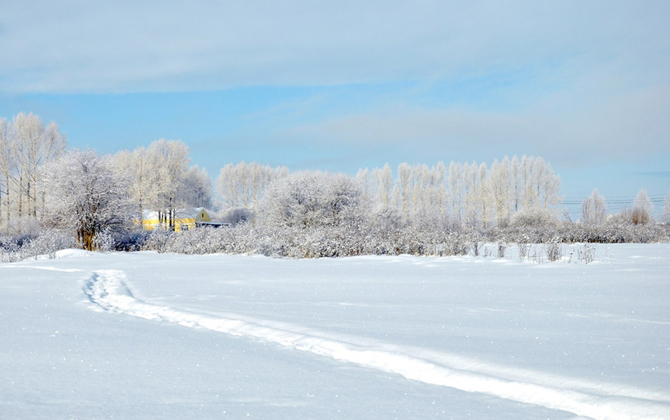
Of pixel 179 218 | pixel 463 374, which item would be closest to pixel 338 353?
pixel 463 374

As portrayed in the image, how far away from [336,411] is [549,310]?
139 inches

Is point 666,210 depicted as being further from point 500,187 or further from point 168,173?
point 168,173

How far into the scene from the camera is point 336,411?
7.29ft

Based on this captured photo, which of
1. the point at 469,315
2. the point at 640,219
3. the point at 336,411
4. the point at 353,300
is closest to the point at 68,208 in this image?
the point at 353,300

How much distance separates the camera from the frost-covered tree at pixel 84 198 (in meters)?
19.2

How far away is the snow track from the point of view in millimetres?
2305

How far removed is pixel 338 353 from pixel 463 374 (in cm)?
90

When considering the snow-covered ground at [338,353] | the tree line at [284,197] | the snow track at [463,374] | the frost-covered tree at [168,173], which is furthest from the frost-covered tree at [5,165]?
the snow track at [463,374]

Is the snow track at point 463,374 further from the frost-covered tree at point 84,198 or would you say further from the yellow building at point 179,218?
the yellow building at point 179,218

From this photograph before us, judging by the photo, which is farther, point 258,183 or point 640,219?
point 258,183

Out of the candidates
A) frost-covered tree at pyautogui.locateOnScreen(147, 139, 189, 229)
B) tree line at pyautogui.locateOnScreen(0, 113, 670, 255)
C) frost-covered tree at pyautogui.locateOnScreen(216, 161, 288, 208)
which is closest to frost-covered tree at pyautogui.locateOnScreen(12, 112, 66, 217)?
tree line at pyautogui.locateOnScreen(0, 113, 670, 255)

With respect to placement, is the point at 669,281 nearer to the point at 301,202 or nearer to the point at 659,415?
the point at 659,415

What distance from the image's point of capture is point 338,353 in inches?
132

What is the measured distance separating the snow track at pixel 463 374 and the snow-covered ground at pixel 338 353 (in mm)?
11
